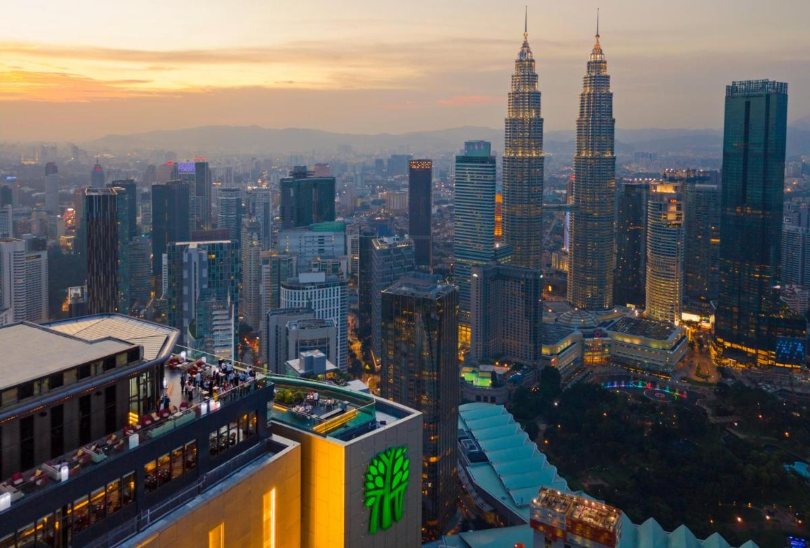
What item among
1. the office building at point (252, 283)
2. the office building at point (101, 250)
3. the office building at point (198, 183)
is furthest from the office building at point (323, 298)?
the office building at point (198, 183)

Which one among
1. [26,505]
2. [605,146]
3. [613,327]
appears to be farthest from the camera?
[605,146]

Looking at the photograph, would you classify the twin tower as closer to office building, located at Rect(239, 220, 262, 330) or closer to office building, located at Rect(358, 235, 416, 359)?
office building, located at Rect(358, 235, 416, 359)

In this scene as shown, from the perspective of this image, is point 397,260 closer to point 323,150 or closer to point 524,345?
point 524,345

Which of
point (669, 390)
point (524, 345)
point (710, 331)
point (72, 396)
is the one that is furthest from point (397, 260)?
point (72, 396)

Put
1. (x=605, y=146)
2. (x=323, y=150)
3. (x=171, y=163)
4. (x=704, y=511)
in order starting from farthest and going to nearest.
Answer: (x=323, y=150) < (x=171, y=163) < (x=605, y=146) < (x=704, y=511)

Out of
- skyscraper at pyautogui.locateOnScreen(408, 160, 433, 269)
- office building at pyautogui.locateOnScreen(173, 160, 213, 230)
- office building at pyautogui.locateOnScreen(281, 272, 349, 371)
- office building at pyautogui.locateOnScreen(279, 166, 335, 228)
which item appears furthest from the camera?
skyscraper at pyautogui.locateOnScreen(408, 160, 433, 269)

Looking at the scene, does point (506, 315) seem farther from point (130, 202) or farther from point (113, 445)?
point (113, 445)

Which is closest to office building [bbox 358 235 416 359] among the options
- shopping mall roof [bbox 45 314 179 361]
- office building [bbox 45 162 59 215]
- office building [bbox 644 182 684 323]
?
office building [bbox 644 182 684 323]
